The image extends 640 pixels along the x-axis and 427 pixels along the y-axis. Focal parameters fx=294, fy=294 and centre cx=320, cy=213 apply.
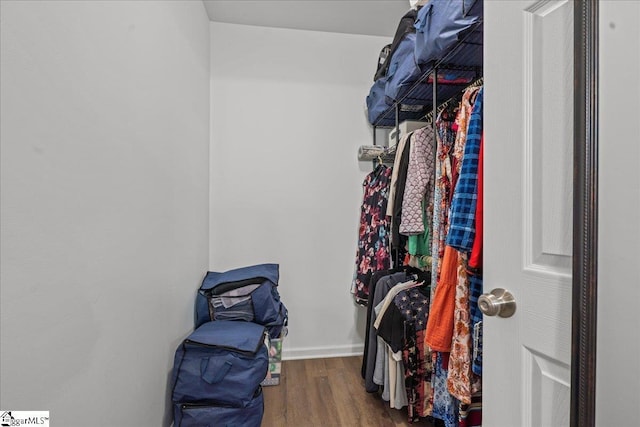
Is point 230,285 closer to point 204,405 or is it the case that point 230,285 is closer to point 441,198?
point 204,405

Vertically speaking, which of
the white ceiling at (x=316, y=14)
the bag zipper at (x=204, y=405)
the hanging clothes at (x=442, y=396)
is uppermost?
the white ceiling at (x=316, y=14)

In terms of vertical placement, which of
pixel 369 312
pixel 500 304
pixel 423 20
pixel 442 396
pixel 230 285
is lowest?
pixel 442 396

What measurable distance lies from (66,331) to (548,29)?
1.26m

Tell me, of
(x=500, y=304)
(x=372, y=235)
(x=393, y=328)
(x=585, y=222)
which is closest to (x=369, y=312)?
(x=393, y=328)

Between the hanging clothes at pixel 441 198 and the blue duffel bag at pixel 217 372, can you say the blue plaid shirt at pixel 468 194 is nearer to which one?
the hanging clothes at pixel 441 198

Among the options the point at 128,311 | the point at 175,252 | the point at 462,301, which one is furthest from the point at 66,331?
the point at 462,301

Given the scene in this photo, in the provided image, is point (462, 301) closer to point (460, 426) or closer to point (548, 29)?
point (460, 426)

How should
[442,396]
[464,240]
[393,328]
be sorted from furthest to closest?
[393,328] → [442,396] → [464,240]

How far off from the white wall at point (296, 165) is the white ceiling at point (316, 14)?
8cm

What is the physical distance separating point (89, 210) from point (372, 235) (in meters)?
1.65

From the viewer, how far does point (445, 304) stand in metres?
1.15

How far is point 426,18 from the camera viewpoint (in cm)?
128

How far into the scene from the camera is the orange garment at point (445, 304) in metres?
1.14

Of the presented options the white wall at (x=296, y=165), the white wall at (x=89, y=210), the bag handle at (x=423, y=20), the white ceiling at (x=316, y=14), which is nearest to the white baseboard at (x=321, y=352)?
the white wall at (x=296, y=165)
